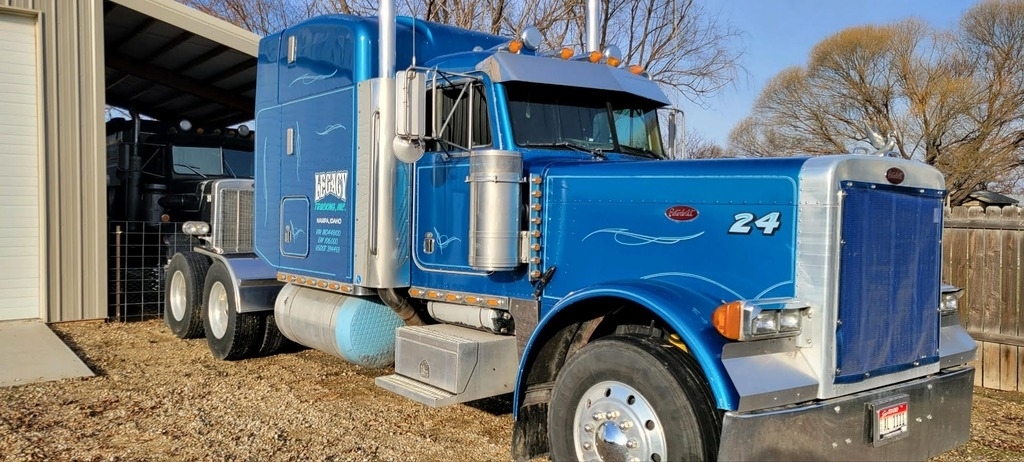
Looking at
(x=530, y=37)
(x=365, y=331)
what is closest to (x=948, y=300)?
(x=530, y=37)

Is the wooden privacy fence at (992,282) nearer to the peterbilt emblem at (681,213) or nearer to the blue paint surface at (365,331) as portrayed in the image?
the peterbilt emblem at (681,213)

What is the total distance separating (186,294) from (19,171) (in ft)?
9.68

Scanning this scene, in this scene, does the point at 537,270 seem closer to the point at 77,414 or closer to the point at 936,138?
the point at 77,414

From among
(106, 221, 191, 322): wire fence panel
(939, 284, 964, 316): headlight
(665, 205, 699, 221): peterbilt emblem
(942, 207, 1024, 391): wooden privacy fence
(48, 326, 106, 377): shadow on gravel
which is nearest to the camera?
(665, 205, 699, 221): peterbilt emblem

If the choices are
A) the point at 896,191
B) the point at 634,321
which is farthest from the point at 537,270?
the point at 896,191

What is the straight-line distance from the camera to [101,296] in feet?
33.6

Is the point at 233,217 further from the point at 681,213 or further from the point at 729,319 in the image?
the point at 729,319

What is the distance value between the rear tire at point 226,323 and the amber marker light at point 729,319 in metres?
5.46

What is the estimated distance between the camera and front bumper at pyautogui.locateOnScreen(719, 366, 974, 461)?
11.7 feet

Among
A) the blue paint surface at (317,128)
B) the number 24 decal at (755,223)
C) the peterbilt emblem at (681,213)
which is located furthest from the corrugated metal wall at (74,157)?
the number 24 decal at (755,223)

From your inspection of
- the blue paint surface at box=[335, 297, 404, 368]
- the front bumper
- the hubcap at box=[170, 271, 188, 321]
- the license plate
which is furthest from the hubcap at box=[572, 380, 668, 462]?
the hubcap at box=[170, 271, 188, 321]

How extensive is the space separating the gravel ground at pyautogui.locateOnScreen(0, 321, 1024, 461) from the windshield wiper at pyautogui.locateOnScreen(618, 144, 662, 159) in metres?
2.15

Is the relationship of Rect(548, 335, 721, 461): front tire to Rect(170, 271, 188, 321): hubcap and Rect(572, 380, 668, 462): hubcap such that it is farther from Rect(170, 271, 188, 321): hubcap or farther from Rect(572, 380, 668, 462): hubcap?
Rect(170, 271, 188, 321): hubcap

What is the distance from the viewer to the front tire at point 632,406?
12.2 feet
